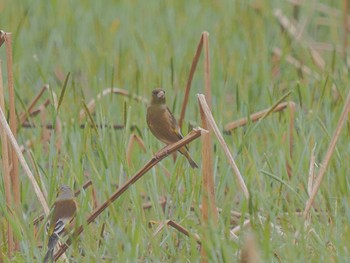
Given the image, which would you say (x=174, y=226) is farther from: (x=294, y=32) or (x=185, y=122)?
(x=294, y=32)

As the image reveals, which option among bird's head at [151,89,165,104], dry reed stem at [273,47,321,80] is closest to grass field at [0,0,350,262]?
dry reed stem at [273,47,321,80]

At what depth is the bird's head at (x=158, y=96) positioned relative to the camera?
3.90 meters

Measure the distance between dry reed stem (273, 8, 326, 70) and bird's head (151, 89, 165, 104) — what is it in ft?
6.03

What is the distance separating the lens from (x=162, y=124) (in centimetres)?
385

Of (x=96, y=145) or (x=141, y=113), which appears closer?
(x=96, y=145)

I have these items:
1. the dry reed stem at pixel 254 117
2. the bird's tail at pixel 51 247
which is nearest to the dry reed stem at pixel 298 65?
the dry reed stem at pixel 254 117

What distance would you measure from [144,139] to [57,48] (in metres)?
1.93

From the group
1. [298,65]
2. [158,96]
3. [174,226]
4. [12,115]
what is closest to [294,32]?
[298,65]

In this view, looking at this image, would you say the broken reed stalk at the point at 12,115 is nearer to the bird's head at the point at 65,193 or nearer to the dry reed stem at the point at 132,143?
the bird's head at the point at 65,193

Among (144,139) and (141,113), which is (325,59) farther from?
(144,139)

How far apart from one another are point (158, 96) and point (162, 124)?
110 millimetres

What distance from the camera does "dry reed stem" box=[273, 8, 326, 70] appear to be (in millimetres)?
5707

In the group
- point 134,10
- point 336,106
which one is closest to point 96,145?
point 336,106

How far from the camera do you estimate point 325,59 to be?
239 inches
